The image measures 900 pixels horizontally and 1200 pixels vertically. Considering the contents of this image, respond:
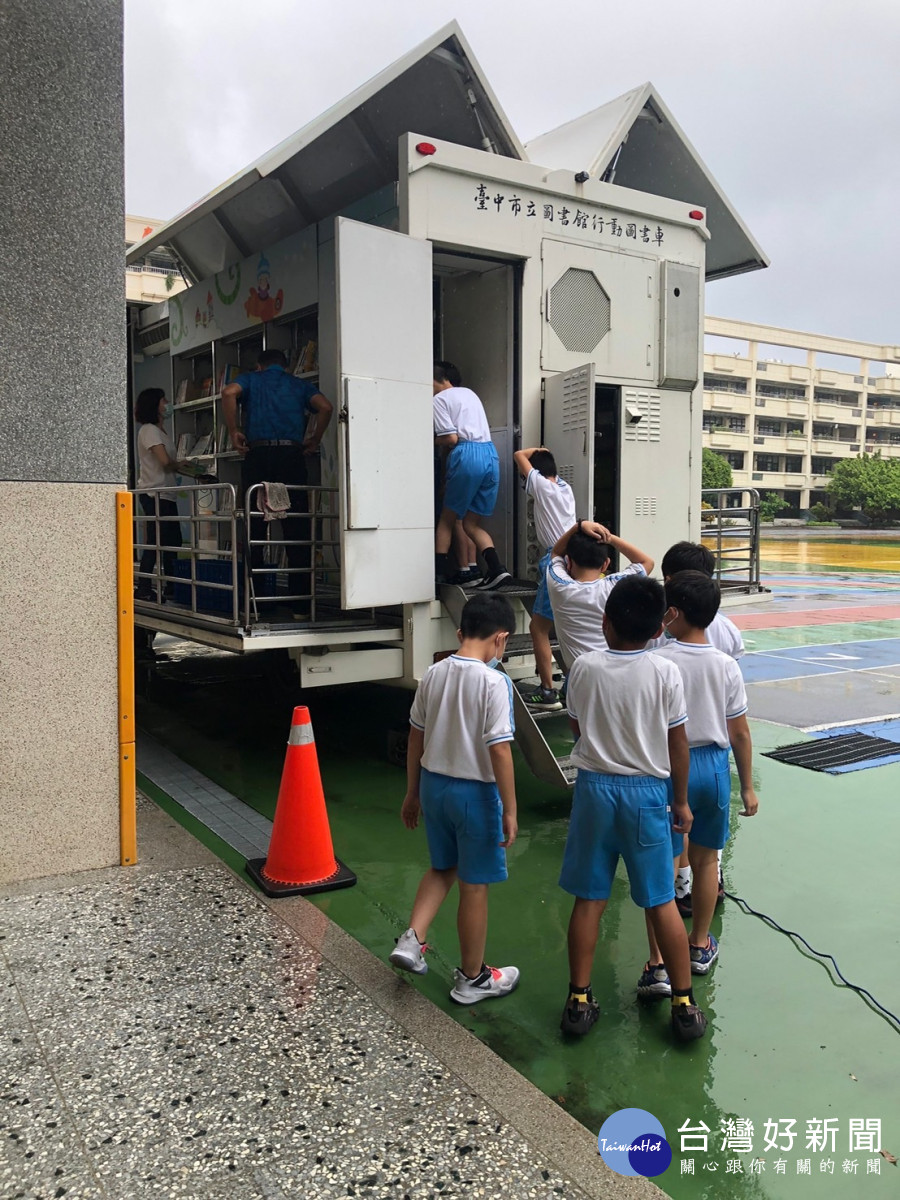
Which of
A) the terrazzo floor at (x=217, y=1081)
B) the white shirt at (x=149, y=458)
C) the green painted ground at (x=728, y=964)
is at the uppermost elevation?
the white shirt at (x=149, y=458)

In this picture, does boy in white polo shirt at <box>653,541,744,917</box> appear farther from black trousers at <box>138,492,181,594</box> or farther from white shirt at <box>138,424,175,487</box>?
white shirt at <box>138,424,175,487</box>

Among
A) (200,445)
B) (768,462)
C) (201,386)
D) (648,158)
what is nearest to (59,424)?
(648,158)

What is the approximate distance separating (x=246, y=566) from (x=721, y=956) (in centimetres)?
309

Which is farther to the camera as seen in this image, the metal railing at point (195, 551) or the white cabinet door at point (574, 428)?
the white cabinet door at point (574, 428)

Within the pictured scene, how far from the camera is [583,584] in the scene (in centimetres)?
497

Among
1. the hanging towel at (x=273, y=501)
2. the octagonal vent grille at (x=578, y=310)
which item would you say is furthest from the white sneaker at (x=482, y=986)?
the octagonal vent grille at (x=578, y=310)

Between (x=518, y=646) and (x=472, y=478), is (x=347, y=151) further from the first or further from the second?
(x=518, y=646)

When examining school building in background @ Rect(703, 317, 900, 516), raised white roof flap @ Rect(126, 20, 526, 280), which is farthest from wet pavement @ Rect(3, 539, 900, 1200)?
school building in background @ Rect(703, 317, 900, 516)

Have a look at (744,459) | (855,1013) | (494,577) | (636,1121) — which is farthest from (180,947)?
(744,459)

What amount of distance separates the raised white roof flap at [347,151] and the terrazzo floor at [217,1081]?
4279 millimetres

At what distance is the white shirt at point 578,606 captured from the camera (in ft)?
16.2

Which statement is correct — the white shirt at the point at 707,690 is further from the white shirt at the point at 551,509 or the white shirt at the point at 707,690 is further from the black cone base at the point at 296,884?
the white shirt at the point at 551,509

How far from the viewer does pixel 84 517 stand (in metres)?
4.37

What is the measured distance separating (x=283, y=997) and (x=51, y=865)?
5.33ft
